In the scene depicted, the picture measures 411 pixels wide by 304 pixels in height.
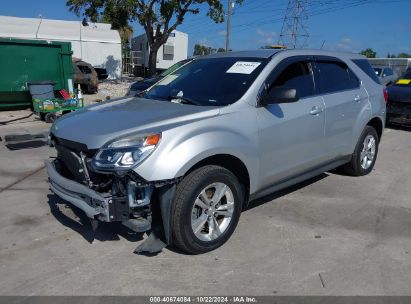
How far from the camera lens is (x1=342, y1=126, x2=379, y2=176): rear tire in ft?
18.5

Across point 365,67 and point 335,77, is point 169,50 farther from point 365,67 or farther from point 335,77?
point 335,77

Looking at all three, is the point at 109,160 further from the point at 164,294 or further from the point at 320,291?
the point at 320,291

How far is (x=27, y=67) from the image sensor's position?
36.5 ft

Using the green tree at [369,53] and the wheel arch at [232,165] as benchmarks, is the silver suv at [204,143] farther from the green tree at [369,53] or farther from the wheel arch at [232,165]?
the green tree at [369,53]

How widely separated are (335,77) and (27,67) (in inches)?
352

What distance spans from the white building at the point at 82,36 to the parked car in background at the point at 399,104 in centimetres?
2319

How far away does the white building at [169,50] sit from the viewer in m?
36.6

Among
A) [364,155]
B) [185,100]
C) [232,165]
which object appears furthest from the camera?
[364,155]

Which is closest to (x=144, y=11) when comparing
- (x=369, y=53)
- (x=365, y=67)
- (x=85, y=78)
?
(x=85, y=78)

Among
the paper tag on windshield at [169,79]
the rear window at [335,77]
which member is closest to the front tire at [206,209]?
the paper tag on windshield at [169,79]

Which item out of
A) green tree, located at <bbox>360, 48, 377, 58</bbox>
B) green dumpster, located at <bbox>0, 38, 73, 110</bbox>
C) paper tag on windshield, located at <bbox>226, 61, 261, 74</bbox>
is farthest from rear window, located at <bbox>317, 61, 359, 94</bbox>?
green tree, located at <bbox>360, 48, 377, 58</bbox>

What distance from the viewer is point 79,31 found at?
29.7 m

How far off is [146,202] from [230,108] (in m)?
1.17

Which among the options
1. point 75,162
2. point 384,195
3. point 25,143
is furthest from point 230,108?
point 25,143
